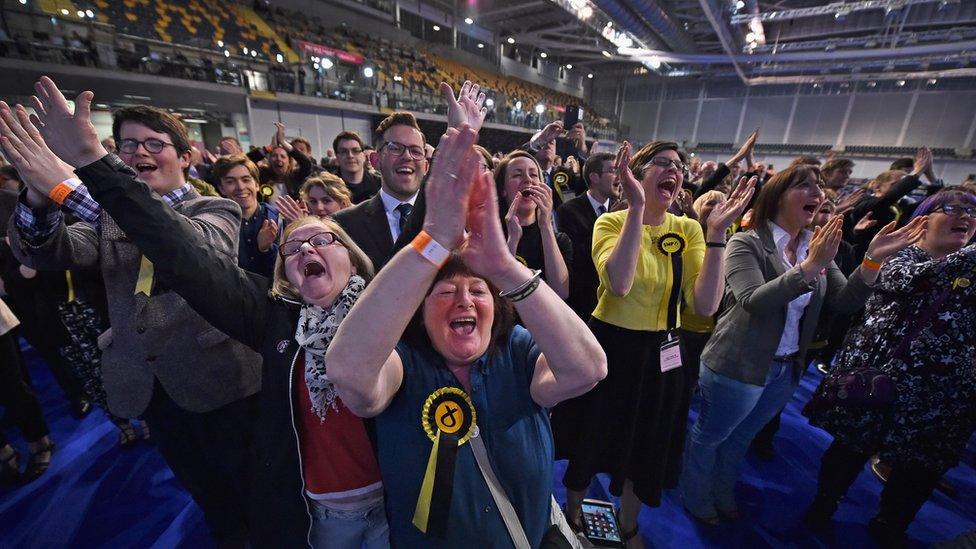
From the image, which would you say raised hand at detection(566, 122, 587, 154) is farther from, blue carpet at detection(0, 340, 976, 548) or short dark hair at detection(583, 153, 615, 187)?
blue carpet at detection(0, 340, 976, 548)

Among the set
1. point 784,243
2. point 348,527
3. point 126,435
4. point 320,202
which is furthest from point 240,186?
point 784,243

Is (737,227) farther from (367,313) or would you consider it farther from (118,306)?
(118,306)

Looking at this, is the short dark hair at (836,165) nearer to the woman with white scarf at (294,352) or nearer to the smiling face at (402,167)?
the smiling face at (402,167)

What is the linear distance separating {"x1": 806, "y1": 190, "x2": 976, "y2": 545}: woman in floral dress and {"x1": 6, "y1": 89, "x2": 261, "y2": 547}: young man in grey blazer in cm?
306

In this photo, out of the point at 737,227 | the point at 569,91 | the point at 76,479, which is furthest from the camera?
the point at 569,91

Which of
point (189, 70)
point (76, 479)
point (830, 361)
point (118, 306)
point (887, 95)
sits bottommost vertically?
point (76, 479)

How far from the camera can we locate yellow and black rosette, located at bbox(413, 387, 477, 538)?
106 cm

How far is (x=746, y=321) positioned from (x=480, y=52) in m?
24.1

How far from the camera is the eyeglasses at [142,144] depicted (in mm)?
1570

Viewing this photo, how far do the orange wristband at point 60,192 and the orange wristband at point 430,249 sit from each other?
1.33 m

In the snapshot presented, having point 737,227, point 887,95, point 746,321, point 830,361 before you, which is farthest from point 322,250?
point 887,95

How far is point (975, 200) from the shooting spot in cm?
181

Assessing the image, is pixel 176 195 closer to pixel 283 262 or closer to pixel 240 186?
pixel 283 262

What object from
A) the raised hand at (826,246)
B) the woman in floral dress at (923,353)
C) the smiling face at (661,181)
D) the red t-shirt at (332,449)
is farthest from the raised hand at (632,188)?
the woman in floral dress at (923,353)
